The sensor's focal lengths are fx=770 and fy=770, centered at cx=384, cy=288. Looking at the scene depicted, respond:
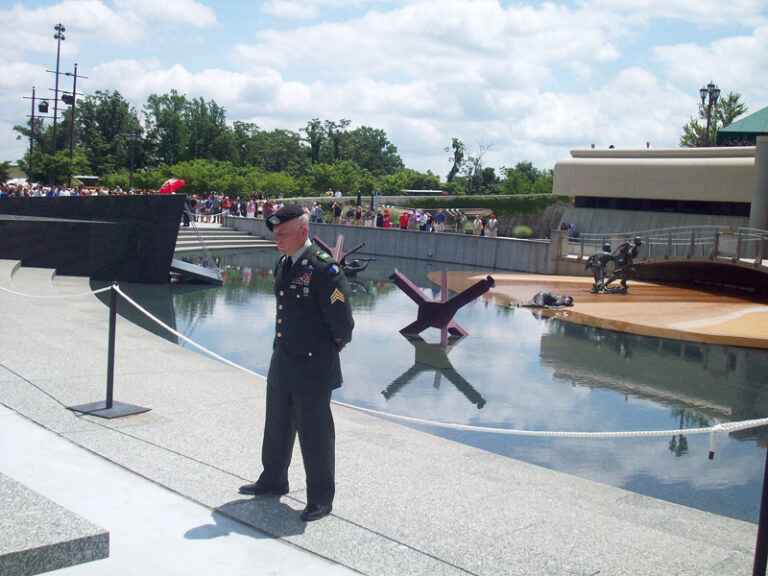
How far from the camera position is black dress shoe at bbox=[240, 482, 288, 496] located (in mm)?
4851

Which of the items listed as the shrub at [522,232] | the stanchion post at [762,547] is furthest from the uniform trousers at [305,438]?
the shrub at [522,232]

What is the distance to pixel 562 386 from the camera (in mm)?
11578

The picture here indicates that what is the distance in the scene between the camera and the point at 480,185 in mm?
87938

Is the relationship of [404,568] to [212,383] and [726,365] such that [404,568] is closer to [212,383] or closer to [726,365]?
[212,383]

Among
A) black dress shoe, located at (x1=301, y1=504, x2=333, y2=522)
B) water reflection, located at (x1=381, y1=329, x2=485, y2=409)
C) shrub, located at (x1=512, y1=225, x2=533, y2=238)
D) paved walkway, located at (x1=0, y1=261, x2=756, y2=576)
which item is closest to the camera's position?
paved walkway, located at (x1=0, y1=261, x2=756, y2=576)

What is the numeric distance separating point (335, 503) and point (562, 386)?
739cm

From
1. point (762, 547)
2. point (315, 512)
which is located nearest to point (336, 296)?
point (315, 512)

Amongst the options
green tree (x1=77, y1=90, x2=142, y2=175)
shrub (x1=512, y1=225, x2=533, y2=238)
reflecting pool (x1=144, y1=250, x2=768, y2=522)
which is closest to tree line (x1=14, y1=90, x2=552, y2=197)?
green tree (x1=77, y1=90, x2=142, y2=175)

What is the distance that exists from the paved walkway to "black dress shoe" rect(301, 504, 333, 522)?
2.3 inches

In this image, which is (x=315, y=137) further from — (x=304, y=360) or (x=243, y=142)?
(x=304, y=360)

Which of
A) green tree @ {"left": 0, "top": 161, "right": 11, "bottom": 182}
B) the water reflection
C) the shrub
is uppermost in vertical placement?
green tree @ {"left": 0, "top": 161, "right": 11, "bottom": 182}

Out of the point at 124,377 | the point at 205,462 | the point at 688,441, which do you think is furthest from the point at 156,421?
the point at 688,441

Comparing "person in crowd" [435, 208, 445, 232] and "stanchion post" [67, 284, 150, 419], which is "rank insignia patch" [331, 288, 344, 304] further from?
"person in crowd" [435, 208, 445, 232]

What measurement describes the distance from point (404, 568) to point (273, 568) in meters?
0.66
